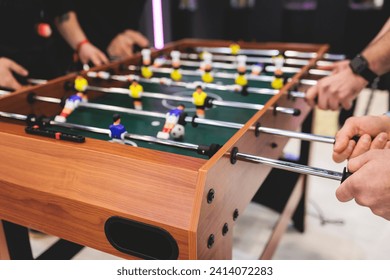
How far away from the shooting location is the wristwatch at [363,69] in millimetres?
1649

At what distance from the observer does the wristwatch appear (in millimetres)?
1649

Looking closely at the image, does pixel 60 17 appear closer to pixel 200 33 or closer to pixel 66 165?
pixel 66 165

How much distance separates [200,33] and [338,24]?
6.87 feet

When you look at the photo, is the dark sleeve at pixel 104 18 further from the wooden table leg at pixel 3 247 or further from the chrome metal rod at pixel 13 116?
the wooden table leg at pixel 3 247

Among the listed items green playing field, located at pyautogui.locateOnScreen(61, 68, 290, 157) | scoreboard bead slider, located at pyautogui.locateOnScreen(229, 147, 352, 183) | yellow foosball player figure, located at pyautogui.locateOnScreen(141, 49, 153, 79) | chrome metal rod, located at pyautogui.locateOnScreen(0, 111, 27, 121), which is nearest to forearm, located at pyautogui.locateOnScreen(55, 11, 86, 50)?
yellow foosball player figure, located at pyautogui.locateOnScreen(141, 49, 153, 79)

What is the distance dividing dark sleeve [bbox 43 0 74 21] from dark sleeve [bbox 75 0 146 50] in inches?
24.2

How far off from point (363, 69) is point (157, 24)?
4424 millimetres

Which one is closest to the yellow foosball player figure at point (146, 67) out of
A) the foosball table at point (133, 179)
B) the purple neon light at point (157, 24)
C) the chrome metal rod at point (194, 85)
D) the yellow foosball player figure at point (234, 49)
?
the chrome metal rod at point (194, 85)

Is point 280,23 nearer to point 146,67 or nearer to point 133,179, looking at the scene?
point 146,67

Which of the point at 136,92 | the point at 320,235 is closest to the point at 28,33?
the point at 136,92

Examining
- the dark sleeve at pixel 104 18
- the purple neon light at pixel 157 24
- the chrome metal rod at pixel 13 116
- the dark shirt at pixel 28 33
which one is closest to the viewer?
the chrome metal rod at pixel 13 116

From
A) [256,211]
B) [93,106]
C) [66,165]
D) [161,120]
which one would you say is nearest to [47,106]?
[93,106]

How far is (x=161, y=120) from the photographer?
1.43 meters

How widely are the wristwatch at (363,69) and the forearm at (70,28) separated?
1.61 metres
